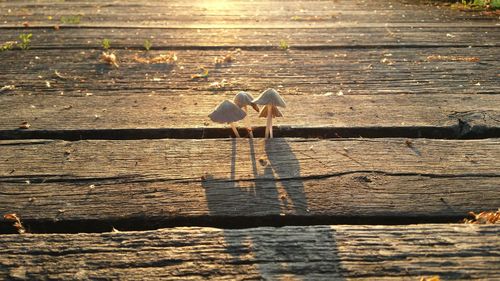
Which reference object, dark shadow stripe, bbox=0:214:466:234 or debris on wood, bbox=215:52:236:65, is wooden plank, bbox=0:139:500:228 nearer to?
dark shadow stripe, bbox=0:214:466:234

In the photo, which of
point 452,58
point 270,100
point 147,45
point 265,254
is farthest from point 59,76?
point 452,58

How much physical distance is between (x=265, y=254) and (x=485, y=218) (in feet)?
2.99

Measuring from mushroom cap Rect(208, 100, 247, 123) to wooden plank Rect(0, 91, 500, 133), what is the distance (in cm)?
26

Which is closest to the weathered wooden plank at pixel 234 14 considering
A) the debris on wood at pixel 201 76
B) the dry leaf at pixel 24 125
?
the debris on wood at pixel 201 76

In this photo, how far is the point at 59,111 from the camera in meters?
2.75

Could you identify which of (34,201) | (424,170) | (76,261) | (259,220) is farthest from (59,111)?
(424,170)

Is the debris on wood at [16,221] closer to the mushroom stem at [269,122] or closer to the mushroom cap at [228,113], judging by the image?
the mushroom cap at [228,113]

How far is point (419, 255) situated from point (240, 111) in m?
1.11

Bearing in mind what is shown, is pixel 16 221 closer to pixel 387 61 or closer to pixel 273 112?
pixel 273 112

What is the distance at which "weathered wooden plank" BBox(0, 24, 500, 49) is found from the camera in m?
4.19

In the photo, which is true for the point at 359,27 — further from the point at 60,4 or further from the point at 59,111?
the point at 60,4

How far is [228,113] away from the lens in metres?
2.28

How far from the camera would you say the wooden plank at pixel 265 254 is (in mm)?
1525

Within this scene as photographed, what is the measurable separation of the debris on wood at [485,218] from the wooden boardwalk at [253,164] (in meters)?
0.03
